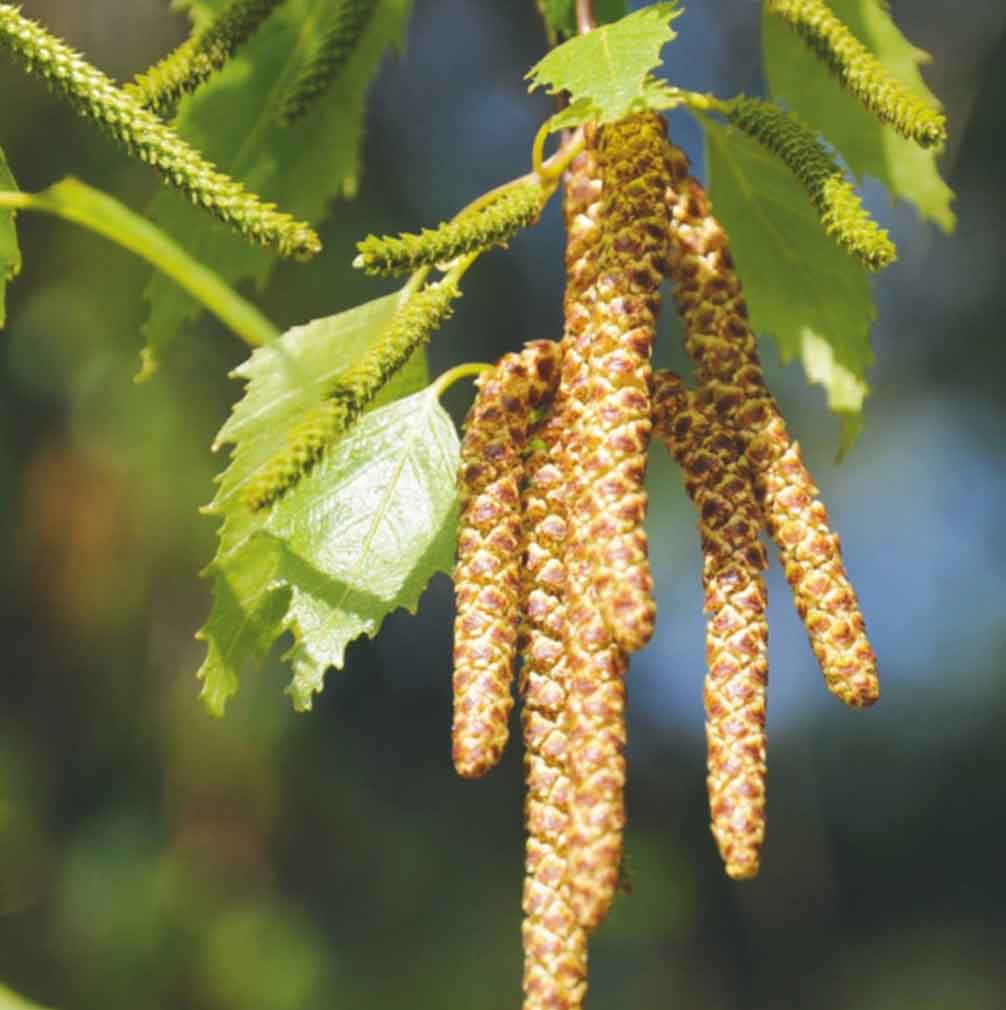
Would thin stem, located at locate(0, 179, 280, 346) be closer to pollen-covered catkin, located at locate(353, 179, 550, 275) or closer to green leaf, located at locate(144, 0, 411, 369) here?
pollen-covered catkin, located at locate(353, 179, 550, 275)

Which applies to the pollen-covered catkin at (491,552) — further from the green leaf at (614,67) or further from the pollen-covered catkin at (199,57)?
the pollen-covered catkin at (199,57)

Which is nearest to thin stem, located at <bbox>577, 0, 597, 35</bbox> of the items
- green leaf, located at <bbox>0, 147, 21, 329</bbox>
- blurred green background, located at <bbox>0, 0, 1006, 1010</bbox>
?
green leaf, located at <bbox>0, 147, 21, 329</bbox>

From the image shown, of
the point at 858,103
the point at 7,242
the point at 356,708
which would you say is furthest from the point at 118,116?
the point at 356,708

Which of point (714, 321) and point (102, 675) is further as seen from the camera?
point (102, 675)

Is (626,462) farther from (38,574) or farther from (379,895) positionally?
(379,895)

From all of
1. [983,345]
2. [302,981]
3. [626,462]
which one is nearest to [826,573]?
[626,462]

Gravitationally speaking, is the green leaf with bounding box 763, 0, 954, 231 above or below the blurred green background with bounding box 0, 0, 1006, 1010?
above
